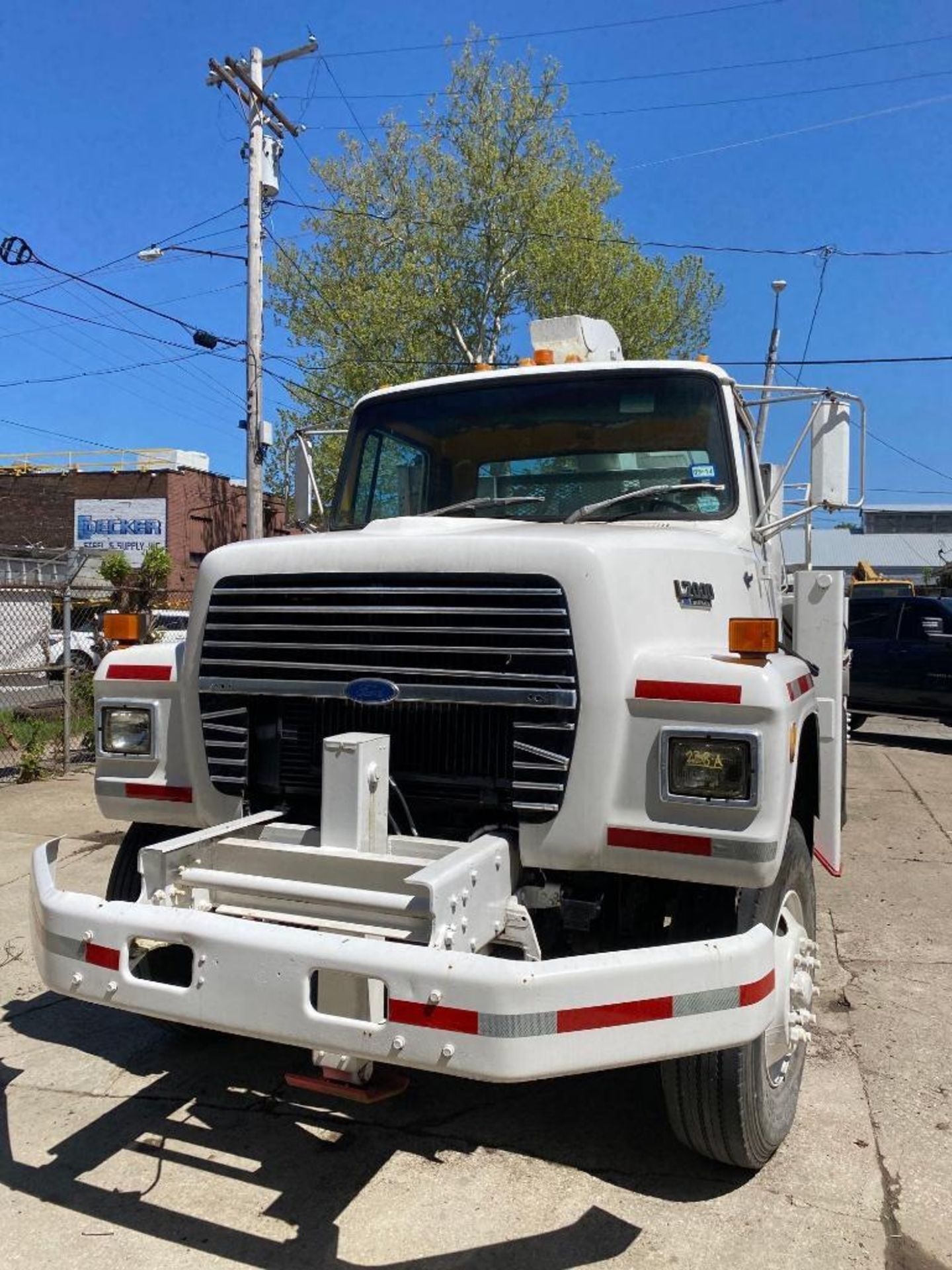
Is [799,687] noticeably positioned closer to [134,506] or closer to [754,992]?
[754,992]

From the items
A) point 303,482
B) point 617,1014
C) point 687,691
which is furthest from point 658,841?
point 303,482

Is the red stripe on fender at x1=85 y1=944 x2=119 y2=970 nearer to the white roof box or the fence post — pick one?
the white roof box

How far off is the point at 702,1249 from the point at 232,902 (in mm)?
1589

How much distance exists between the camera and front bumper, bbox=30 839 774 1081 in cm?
224

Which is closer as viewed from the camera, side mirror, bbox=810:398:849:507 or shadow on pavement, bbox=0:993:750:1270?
shadow on pavement, bbox=0:993:750:1270

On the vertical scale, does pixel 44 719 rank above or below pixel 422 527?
below

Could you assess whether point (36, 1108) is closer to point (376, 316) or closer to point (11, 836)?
point (11, 836)

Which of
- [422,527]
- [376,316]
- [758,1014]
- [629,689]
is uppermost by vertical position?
[376,316]

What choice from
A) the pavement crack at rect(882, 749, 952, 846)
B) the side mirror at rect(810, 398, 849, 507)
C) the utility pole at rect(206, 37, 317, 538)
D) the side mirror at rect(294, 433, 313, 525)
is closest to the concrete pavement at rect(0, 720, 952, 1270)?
the side mirror at rect(810, 398, 849, 507)

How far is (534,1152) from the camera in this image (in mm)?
3250

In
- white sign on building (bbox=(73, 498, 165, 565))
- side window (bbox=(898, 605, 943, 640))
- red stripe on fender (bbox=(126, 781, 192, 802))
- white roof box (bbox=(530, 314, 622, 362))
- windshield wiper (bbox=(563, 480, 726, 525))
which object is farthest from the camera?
white sign on building (bbox=(73, 498, 165, 565))

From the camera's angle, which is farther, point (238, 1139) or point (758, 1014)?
point (238, 1139)

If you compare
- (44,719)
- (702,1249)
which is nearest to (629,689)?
(702,1249)

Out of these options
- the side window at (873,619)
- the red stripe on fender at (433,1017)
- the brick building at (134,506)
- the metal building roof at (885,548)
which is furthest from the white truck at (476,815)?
the metal building roof at (885,548)
